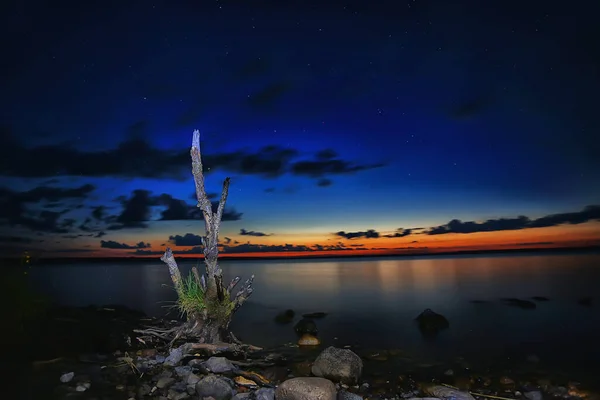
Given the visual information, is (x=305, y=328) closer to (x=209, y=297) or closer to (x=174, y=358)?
(x=209, y=297)

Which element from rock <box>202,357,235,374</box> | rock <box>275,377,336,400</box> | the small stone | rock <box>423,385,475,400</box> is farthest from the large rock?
the small stone

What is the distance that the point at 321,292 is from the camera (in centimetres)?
3566

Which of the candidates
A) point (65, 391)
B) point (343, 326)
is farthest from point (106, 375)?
point (343, 326)

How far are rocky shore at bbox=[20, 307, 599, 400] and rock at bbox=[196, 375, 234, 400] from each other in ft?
0.07

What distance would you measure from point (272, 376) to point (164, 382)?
2706 mm

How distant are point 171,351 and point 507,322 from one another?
56.4ft

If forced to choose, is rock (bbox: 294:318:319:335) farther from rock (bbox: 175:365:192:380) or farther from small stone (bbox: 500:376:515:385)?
small stone (bbox: 500:376:515:385)

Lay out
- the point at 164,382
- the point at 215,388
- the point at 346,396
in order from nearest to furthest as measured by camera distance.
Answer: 1. the point at 346,396
2. the point at 215,388
3. the point at 164,382

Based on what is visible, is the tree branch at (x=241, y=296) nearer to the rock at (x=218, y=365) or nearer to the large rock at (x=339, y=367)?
the rock at (x=218, y=365)

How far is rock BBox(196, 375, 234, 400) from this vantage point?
8.14 metres

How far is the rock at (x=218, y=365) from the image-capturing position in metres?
9.96

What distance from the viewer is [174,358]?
34.8 feet

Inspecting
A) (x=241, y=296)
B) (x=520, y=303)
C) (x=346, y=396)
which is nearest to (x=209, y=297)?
(x=241, y=296)

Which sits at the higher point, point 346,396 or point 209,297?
point 209,297
